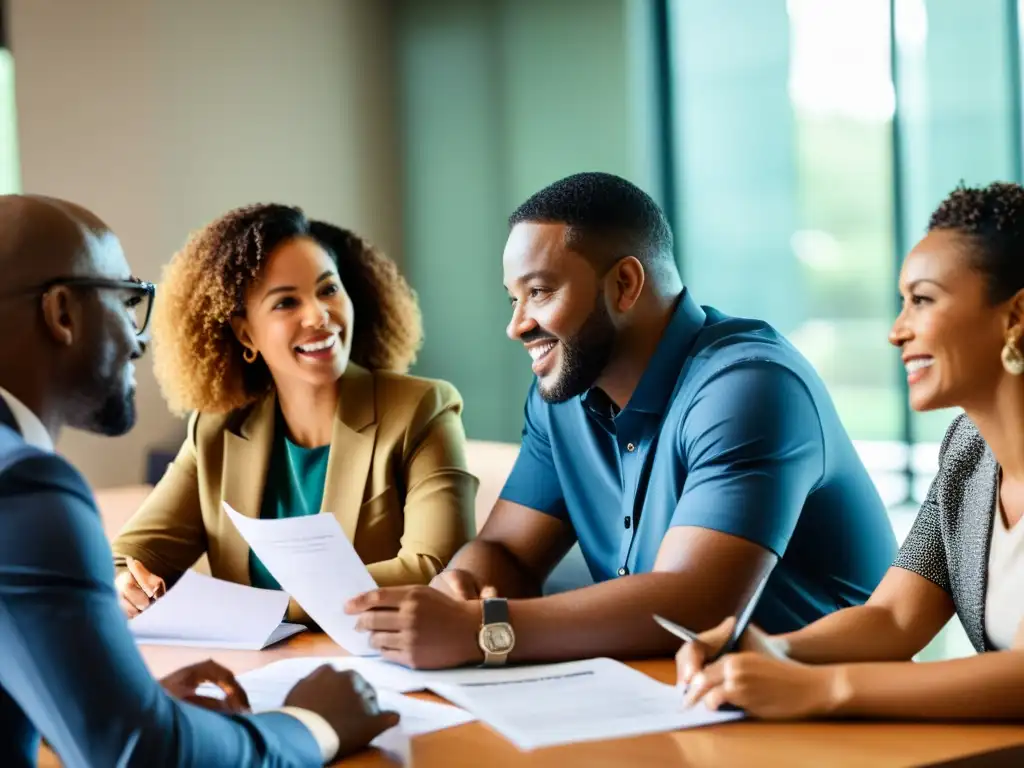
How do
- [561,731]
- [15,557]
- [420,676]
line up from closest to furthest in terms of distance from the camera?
[15,557] → [561,731] → [420,676]

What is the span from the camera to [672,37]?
216 inches

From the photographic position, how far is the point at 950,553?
65.3 inches

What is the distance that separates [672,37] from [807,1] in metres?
0.64

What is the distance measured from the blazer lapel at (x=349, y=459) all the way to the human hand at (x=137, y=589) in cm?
39

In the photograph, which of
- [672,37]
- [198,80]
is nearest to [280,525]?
[198,80]

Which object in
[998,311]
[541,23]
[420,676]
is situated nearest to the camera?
[998,311]

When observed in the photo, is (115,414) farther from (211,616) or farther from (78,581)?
(211,616)

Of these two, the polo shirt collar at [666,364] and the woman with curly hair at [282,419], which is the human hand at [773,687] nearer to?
the polo shirt collar at [666,364]

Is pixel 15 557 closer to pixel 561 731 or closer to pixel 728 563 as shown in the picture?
pixel 561 731

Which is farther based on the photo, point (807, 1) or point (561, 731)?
point (807, 1)

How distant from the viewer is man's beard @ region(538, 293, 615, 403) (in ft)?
6.84

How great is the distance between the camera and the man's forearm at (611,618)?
65.4 inches

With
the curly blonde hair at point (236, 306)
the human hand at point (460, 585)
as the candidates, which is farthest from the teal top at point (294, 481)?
the human hand at point (460, 585)

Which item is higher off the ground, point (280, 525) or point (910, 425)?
point (280, 525)
